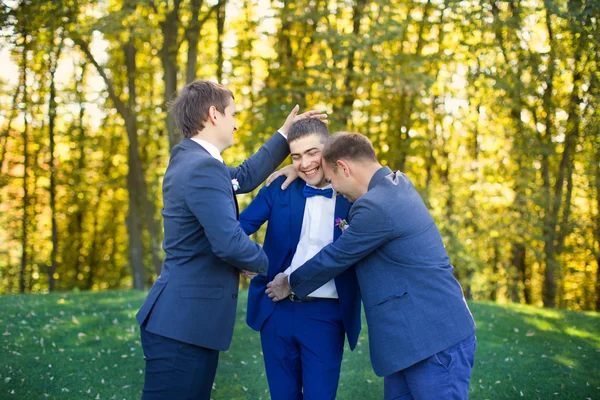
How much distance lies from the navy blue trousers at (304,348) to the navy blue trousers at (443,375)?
514 millimetres

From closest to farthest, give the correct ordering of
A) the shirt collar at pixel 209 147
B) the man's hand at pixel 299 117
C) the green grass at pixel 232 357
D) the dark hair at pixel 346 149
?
the shirt collar at pixel 209 147
the dark hair at pixel 346 149
the man's hand at pixel 299 117
the green grass at pixel 232 357

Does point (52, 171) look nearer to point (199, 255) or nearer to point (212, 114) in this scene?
point (212, 114)

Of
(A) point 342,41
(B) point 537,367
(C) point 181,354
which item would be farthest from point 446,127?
(C) point 181,354

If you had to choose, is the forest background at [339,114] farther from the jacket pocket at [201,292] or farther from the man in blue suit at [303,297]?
the jacket pocket at [201,292]

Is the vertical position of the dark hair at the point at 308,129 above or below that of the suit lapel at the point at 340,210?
above

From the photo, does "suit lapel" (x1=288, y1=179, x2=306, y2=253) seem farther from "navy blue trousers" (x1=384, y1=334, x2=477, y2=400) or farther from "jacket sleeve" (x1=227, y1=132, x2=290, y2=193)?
"navy blue trousers" (x1=384, y1=334, x2=477, y2=400)

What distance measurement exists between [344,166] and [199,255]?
96 centimetres

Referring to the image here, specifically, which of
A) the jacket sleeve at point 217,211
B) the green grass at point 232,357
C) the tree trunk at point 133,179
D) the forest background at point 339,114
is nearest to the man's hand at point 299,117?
the jacket sleeve at point 217,211

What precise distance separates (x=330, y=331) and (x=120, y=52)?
1623cm

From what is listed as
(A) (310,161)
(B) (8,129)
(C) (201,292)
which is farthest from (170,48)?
(C) (201,292)

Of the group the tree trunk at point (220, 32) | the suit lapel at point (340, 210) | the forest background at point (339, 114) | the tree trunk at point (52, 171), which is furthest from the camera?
the tree trunk at point (52, 171)

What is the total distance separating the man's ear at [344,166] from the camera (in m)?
3.42

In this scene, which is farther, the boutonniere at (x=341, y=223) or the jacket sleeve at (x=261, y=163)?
the jacket sleeve at (x=261, y=163)

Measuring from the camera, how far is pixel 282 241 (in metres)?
3.79
